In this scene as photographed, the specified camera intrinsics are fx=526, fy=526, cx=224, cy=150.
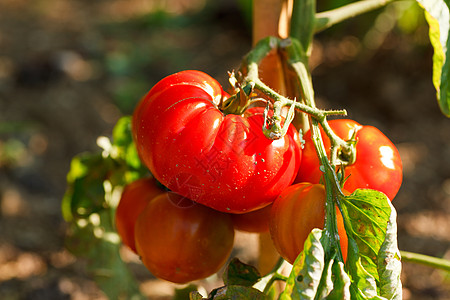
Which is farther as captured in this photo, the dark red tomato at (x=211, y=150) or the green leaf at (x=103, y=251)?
the green leaf at (x=103, y=251)

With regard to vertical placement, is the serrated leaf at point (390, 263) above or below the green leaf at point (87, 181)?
above

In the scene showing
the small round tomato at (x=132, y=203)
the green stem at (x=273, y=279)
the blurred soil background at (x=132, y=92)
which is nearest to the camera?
the green stem at (x=273, y=279)

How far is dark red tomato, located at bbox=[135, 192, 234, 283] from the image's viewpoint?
85cm

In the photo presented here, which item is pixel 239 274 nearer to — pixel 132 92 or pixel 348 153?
pixel 348 153

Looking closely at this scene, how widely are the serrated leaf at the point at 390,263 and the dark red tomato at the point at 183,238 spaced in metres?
0.28

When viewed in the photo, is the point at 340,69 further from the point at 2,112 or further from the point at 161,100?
the point at 161,100

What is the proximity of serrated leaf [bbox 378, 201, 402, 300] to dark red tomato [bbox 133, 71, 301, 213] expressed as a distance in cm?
16

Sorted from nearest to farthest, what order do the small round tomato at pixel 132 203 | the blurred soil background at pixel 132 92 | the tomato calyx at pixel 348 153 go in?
1. the tomato calyx at pixel 348 153
2. the small round tomato at pixel 132 203
3. the blurred soil background at pixel 132 92

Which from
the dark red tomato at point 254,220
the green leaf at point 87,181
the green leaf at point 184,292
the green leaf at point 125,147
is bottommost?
the green leaf at point 184,292

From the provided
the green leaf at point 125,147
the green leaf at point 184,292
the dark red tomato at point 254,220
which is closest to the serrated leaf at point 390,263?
the dark red tomato at point 254,220

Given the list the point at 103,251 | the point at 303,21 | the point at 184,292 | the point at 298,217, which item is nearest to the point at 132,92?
the point at 103,251

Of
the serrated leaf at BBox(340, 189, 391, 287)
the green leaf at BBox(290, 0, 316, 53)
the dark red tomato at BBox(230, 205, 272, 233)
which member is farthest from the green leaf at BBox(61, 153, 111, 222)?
the serrated leaf at BBox(340, 189, 391, 287)

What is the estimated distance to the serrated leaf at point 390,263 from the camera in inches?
25.5

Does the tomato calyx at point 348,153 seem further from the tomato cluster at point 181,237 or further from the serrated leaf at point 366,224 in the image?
the tomato cluster at point 181,237
